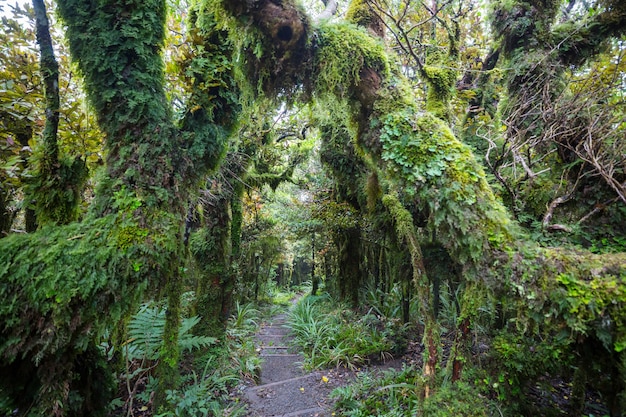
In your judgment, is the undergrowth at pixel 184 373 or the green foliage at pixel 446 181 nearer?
the green foliage at pixel 446 181

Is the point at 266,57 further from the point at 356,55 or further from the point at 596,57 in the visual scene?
the point at 596,57

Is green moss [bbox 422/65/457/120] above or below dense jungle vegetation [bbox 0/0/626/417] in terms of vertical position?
above

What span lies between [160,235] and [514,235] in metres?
2.81

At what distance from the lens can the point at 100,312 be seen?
1.96 m

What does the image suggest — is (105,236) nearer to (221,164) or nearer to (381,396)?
(221,164)

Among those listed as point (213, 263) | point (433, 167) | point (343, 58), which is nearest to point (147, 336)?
point (213, 263)

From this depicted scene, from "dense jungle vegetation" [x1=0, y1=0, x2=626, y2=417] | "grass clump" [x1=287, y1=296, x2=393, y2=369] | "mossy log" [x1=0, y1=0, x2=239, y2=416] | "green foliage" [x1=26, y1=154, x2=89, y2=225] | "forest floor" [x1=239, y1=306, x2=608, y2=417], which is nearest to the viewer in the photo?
"mossy log" [x1=0, y1=0, x2=239, y2=416]

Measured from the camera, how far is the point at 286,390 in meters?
4.73

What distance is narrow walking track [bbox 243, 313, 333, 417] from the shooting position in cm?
414

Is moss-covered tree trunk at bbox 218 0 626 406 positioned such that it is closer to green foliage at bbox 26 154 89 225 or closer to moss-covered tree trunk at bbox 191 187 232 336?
green foliage at bbox 26 154 89 225

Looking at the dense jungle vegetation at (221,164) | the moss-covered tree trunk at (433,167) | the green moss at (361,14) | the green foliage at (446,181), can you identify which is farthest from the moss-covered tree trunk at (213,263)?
the green moss at (361,14)

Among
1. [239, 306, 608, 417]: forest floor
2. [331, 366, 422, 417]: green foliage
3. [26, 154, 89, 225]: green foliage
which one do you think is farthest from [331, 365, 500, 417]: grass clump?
[26, 154, 89, 225]: green foliage

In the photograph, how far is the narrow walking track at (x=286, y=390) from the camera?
13.6 feet

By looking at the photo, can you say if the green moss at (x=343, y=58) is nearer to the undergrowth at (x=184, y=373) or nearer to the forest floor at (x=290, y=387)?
the undergrowth at (x=184, y=373)
